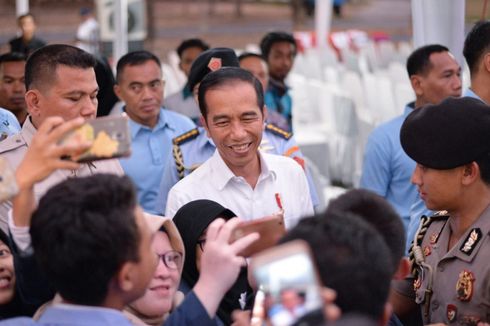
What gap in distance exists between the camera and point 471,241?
2.69 m

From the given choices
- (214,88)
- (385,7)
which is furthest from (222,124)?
(385,7)

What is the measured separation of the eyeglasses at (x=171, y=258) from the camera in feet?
8.56

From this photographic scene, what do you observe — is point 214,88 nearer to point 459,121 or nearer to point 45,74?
point 45,74

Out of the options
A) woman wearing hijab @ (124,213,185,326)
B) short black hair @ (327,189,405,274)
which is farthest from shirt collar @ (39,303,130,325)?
short black hair @ (327,189,405,274)

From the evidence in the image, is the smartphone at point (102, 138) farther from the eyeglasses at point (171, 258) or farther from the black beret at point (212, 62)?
the black beret at point (212, 62)

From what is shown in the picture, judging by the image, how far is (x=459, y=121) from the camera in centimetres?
267

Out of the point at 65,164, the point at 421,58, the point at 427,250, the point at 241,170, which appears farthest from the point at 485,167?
the point at 421,58

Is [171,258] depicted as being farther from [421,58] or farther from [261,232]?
[421,58]

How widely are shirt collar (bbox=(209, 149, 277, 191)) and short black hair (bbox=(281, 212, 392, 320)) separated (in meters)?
1.48

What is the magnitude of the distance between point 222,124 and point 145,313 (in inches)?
42.3

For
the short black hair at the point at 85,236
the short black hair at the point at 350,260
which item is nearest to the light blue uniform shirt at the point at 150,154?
the short black hair at the point at 85,236

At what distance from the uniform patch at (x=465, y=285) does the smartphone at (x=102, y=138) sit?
1.07 metres

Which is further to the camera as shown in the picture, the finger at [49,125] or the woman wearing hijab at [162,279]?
the woman wearing hijab at [162,279]

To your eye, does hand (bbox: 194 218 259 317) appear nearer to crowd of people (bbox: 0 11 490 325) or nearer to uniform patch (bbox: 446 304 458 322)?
crowd of people (bbox: 0 11 490 325)
